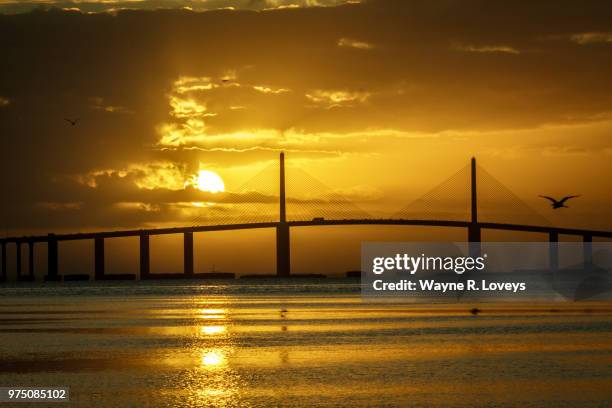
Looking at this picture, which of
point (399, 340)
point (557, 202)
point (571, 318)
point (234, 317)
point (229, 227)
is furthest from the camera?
point (229, 227)

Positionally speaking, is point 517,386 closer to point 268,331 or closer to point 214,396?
point 214,396

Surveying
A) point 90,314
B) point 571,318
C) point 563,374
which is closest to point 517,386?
point 563,374

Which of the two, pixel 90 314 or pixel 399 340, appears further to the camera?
pixel 90 314

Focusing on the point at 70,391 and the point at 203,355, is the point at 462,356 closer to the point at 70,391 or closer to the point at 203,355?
the point at 203,355

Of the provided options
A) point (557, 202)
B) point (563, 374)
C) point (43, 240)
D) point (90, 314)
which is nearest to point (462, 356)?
point (563, 374)

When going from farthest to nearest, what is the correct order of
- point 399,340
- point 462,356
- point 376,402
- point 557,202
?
point 557,202
point 399,340
point 462,356
point 376,402

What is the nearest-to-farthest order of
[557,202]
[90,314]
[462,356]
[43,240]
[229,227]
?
[462,356] < [90,314] < [557,202] < [229,227] < [43,240]
